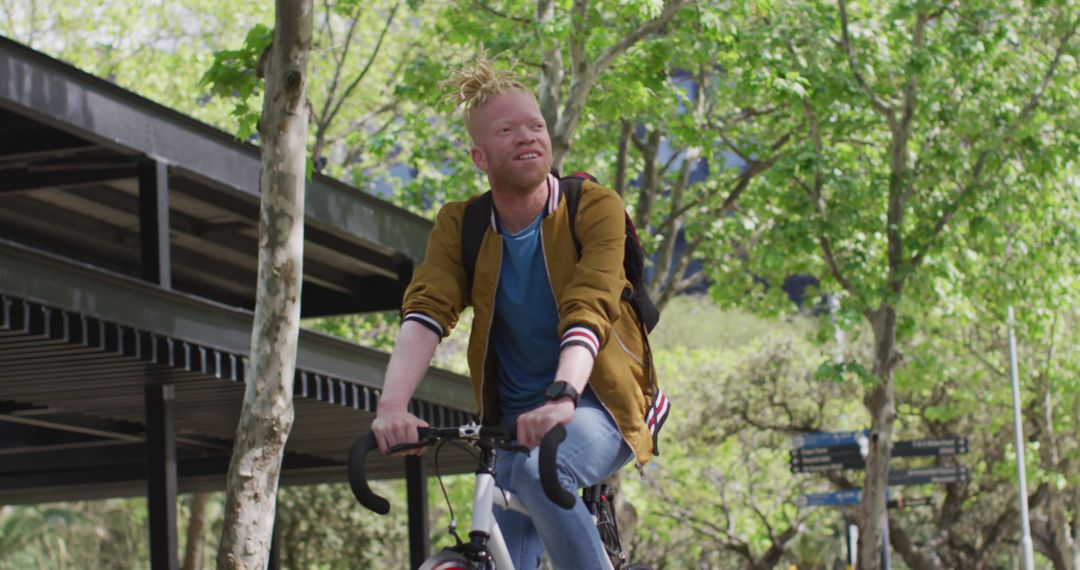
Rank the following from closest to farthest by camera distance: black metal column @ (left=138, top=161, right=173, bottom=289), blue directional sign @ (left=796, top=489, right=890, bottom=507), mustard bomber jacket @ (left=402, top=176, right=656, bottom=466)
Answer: mustard bomber jacket @ (left=402, top=176, right=656, bottom=466) → black metal column @ (left=138, top=161, right=173, bottom=289) → blue directional sign @ (left=796, top=489, right=890, bottom=507)

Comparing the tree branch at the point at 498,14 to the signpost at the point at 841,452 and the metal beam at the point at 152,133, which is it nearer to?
the metal beam at the point at 152,133

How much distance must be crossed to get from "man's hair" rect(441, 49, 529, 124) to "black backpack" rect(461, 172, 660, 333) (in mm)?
257

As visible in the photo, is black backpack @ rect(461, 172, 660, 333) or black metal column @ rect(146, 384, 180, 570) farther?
black metal column @ rect(146, 384, 180, 570)

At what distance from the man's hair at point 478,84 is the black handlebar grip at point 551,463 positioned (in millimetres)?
968

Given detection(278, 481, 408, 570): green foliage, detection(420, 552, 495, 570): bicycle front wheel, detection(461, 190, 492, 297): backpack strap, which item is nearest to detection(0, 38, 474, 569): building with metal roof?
detection(461, 190, 492, 297): backpack strap

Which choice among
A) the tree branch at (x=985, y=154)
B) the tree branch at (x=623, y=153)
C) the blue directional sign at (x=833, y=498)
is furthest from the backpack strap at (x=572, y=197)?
the blue directional sign at (x=833, y=498)

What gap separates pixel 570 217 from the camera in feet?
13.5

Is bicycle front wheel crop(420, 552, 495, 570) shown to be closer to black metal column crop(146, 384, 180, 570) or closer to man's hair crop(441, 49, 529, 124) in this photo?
man's hair crop(441, 49, 529, 124)

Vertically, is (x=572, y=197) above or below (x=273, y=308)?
below

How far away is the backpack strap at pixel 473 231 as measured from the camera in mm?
4172

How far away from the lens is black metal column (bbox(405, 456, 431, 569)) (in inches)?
624

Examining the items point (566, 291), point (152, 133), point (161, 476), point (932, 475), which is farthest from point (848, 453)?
point (566, 291)

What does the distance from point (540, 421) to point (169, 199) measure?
429 inches

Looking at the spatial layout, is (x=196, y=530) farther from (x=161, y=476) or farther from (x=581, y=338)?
(x=581, y=338)
